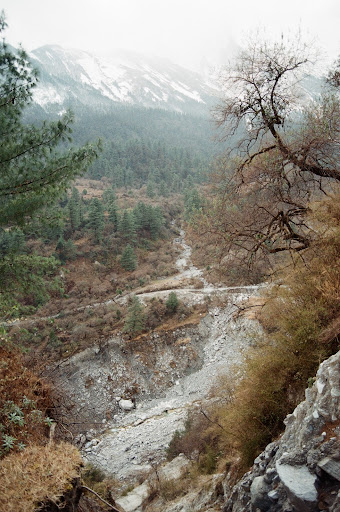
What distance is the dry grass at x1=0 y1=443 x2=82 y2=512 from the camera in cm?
319

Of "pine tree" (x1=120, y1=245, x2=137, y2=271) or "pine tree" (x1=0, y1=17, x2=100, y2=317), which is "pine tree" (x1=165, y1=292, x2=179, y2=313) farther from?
"pine tree" (x1=0, y1=17, x2=100, y2=317)

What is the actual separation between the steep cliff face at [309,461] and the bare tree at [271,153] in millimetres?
2212

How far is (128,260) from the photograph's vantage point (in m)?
36.0

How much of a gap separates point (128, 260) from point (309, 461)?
33285 mm

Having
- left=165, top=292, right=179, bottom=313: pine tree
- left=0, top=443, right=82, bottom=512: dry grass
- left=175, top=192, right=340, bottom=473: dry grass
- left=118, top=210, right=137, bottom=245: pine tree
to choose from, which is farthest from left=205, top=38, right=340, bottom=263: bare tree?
left=118, top=210, right=137, bottom=245: pine tree

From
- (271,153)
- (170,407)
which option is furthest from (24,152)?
(170,407)

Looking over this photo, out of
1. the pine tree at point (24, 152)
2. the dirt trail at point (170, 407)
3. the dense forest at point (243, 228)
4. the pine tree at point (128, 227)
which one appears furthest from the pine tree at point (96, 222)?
the pine tree at point (24, 152)

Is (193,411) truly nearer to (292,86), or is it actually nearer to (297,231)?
(297,231)

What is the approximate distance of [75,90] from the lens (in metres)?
193

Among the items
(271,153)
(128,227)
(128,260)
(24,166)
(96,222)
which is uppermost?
(271,153)

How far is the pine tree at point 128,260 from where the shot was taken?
35.8m

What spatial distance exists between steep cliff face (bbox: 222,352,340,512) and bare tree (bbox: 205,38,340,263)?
221 centimetres

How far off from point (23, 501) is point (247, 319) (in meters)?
20.1

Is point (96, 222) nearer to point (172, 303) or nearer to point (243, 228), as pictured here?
point (172, 303)
